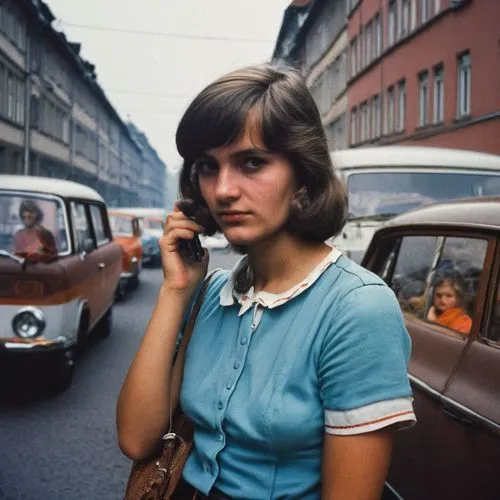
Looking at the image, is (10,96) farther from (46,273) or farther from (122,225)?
(46,273)

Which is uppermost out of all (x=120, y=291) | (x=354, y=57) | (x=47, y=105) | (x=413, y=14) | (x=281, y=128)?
(x=354, y=57)

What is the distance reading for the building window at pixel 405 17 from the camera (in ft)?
88.4

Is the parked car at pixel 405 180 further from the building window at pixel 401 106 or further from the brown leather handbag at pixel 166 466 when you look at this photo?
the building window at pixel 401 106

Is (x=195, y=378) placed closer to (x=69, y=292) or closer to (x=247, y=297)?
(x=247, y=297)

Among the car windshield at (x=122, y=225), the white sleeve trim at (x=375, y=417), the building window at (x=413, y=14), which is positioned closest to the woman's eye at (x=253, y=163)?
the white sleeve trim at (x=375, y=417)

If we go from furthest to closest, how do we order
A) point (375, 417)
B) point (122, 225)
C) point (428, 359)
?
point (122, 225) → point (428, 359) → point (375, 417)

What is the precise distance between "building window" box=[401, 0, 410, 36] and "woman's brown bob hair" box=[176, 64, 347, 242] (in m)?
26.8

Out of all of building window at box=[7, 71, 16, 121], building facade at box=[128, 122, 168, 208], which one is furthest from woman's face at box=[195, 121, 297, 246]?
building facade at box=[128, 122, 168, 208]

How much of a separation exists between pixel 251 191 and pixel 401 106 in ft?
92.1

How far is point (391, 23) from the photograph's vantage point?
29.5 m

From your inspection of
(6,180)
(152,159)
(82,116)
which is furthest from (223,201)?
(152,159)

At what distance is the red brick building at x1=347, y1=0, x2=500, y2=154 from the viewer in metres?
19.8

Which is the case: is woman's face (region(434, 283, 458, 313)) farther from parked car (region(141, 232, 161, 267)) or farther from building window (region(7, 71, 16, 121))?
building window (region(7, 71, 16, 121))

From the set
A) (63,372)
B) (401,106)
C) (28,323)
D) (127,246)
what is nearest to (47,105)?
(401,106)
